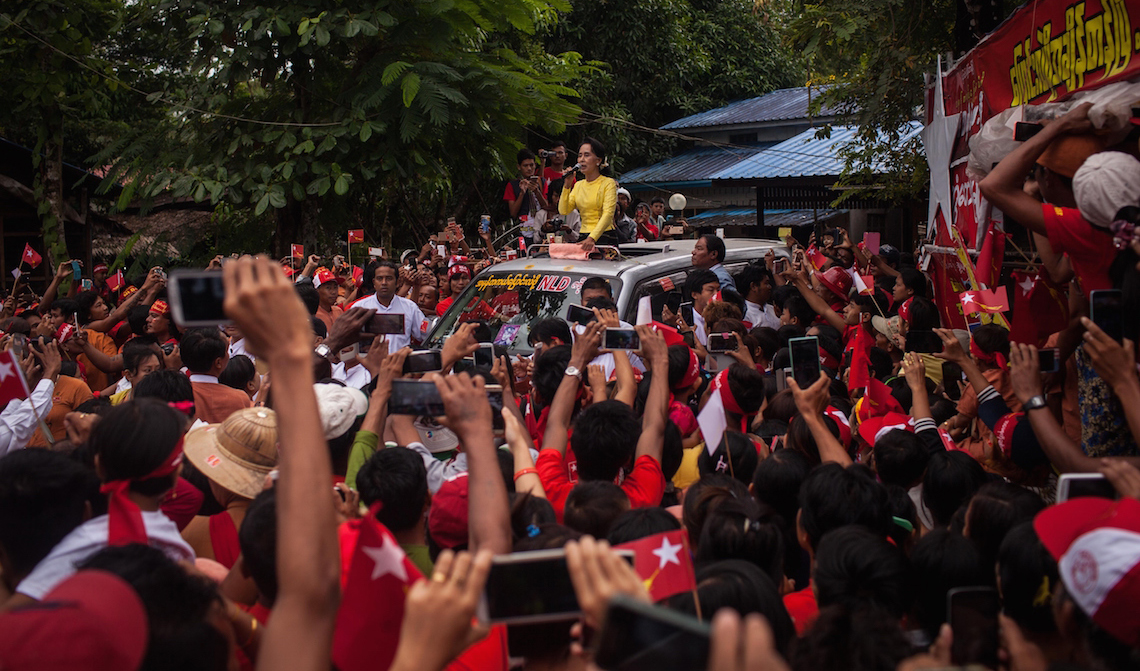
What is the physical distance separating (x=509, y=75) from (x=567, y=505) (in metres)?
8.27

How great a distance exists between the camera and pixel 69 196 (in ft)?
53.5

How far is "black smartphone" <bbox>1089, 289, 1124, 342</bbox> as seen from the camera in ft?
10.2

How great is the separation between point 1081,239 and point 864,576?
1779 millimetres

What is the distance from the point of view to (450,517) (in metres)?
2.81

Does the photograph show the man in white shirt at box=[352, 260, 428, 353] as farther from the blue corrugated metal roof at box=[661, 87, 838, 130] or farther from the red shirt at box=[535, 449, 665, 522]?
the blue corrugated metal roof at box=[661, 87, 838, 130]

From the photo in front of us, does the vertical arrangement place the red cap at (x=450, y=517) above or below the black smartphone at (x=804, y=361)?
below

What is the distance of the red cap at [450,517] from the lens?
2.79m

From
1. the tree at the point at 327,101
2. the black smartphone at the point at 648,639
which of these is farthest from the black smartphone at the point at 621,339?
the tree at the point at 327,101

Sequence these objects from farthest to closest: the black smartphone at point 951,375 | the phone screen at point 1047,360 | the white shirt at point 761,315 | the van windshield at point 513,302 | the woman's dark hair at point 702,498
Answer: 1. the white shirt at point 761,315
2. the van windshield at point 513,302
3. the black smartphone at point 951,375
4. the phone screen at point 1047,360
5. the woman's dark hair at point 702,498

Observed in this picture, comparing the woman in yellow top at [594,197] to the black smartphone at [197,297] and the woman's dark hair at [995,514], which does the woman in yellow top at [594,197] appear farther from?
the black smartphone at [197,297]

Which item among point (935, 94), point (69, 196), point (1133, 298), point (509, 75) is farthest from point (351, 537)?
point (69, 196)

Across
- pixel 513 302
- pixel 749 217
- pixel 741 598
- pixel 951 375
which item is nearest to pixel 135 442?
pixel 741 598

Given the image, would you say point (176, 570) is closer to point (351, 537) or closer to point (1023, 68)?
point (351, 537)

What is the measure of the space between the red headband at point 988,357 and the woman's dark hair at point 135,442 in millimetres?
3749
